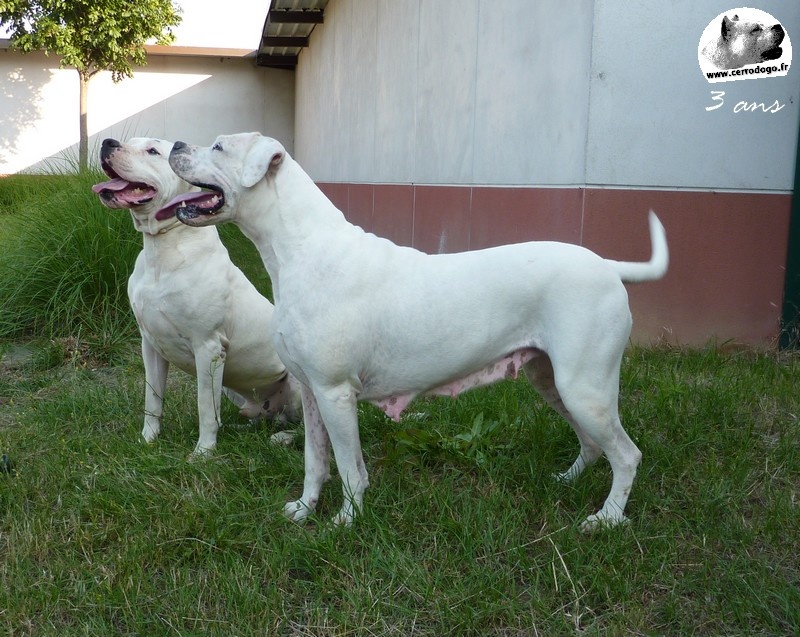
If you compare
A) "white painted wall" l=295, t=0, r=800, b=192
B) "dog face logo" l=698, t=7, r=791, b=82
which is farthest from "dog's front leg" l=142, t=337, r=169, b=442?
"dog face logo" l=698, t=7, r=791, b=82

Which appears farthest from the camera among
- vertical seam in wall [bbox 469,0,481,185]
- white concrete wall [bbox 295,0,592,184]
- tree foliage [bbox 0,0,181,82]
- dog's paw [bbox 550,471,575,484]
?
tree foliage [bbox 0,0,181,82]

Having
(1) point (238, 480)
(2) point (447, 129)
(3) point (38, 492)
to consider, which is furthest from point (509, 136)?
(3) point (38, 492)

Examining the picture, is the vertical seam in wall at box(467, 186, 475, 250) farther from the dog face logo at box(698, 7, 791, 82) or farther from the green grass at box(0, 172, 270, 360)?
the green grass at box(0, 172, 270, 360)

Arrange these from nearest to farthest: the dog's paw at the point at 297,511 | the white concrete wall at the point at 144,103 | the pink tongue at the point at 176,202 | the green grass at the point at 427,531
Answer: the green grass at the point at 427,531, the pink tongue at the point at 176,202, the dog's paw at the point at 297,511, the white concrete wall at the point at 144,103

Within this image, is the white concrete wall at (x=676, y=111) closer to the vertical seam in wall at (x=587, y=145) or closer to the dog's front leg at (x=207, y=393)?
the vertical seam in wall at (x=587, y=145)

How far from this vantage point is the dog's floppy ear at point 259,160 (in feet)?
9.43

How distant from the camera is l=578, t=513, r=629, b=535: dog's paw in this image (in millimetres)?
2949

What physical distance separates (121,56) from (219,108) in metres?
3.22

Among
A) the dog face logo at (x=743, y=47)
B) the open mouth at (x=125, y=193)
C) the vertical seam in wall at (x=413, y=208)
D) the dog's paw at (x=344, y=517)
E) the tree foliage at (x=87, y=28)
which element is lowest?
the dog's paw at (x=344, y=517)

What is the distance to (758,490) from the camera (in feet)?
10.6

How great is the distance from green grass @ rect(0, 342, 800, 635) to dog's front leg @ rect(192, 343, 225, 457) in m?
0.08

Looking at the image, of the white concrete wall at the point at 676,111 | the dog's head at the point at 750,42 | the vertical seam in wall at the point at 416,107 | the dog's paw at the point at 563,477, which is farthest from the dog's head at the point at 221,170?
the vertical seam in wall at the point at 416,107

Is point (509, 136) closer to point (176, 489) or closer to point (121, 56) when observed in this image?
point (176, 489)

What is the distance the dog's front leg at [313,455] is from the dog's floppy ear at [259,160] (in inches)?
33.9
